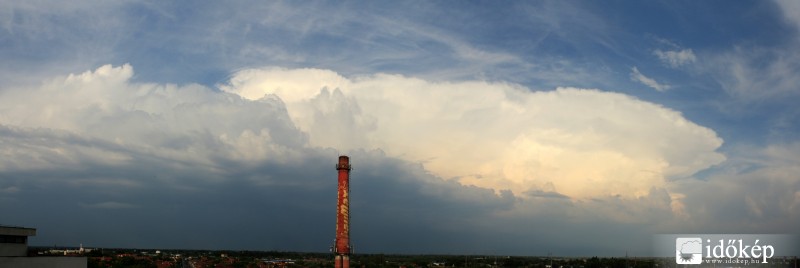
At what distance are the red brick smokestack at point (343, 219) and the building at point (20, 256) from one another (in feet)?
114

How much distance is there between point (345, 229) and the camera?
9250 centimetres

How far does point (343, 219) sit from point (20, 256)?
134 feet

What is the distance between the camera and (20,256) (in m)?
66.1

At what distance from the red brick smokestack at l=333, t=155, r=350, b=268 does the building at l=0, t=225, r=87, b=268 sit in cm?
3477

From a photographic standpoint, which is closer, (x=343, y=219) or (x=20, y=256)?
(x=20, y=256)

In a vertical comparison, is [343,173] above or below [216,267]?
above

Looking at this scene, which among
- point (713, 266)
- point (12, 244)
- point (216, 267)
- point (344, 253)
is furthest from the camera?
point (216, 267)

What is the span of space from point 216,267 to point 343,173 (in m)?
93.3

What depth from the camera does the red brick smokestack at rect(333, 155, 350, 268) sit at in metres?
92.3

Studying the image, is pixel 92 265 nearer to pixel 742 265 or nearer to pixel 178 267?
pixel 178 267

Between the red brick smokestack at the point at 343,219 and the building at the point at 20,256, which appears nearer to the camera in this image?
the building at the point at 20,256

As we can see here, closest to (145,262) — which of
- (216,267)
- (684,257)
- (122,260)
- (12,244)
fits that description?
(122,260)

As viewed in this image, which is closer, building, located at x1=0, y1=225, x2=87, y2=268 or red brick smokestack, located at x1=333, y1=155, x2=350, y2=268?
building, located at x1=0, y1=225, x2=87, y2=268

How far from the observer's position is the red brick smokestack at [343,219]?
303 ft
